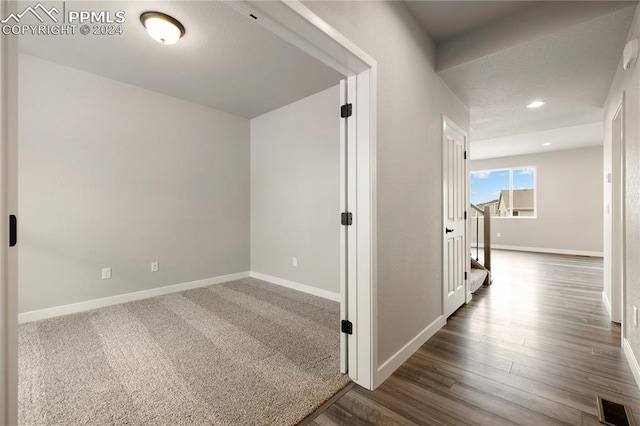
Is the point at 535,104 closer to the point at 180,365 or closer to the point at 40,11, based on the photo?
the point at 180,365

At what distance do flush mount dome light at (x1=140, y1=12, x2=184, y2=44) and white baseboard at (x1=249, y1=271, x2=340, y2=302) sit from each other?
306 centimetres

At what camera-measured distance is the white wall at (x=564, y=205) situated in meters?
6.47

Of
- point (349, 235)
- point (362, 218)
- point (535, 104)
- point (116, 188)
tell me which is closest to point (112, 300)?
point (116, 188)

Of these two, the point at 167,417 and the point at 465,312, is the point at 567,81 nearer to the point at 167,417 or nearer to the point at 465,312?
the point at 465,312

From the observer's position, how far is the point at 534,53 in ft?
7.33

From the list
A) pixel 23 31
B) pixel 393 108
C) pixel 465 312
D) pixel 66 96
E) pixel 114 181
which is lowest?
pixel 465 312

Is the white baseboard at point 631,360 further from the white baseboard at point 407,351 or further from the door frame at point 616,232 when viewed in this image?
the white baseboard at point 407,351

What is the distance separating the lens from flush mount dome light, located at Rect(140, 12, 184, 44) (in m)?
2.08

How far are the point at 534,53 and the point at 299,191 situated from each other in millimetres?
2813

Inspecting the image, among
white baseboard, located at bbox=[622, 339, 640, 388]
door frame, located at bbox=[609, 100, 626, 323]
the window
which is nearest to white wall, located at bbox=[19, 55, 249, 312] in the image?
white baseboard, located at bbox=[622, 339, 640, 388]

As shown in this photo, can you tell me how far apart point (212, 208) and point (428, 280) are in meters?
3.18

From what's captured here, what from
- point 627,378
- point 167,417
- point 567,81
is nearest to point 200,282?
point 167,417

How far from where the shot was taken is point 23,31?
2.32 metres

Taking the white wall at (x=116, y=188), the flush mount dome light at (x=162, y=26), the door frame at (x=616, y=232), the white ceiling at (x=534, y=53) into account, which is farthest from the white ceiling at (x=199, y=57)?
the door frame at (x=616, y=232)
